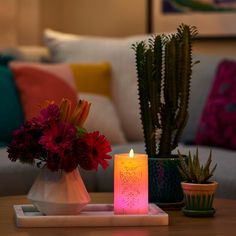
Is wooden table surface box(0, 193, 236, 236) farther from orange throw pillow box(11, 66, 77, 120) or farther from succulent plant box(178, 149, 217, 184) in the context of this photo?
orange throw pillow box(11, 66, 77, 120)

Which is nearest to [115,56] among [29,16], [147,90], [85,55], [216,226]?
[85,55]

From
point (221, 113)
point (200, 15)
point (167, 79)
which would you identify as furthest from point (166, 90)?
point (200, 15)

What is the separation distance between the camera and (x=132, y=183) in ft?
5.56

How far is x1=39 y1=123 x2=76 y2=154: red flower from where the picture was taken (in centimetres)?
161

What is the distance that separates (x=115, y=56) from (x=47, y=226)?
82.3 inches

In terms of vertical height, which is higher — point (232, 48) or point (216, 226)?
point (232, 48)

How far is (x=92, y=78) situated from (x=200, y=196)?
5.90ft

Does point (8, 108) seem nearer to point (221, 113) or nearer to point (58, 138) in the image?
point (221, 113)

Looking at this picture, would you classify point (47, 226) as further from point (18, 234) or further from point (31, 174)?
point (31, 174)

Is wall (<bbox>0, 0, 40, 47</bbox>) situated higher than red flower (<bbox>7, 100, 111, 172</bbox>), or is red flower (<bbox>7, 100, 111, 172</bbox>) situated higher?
wall (<bbox>0, 0, 40, 47</bbox>)

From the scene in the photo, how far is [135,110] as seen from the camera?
352 cm

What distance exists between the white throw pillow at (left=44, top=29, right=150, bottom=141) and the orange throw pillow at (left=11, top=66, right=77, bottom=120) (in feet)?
1.05

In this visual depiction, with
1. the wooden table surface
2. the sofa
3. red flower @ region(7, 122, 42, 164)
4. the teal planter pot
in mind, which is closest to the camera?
the wooden table surface

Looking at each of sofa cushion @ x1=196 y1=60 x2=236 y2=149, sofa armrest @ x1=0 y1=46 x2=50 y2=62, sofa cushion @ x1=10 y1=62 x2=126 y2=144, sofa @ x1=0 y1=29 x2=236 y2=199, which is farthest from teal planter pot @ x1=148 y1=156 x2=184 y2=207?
sofa armrest @ x1=0 y1=46 x2=50 y2=62
